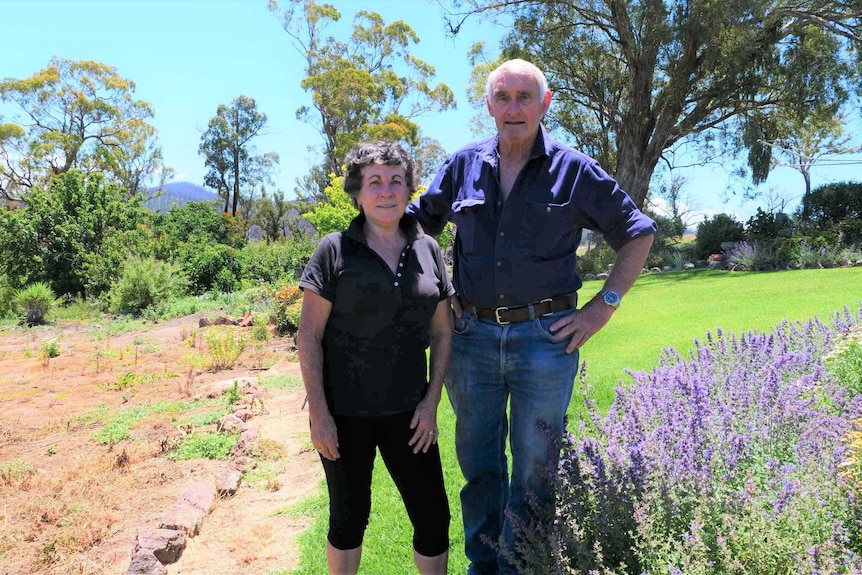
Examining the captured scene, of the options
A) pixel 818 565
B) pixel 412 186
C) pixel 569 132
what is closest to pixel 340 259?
pixel 412 186

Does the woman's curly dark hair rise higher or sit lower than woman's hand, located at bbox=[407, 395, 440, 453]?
A: higher

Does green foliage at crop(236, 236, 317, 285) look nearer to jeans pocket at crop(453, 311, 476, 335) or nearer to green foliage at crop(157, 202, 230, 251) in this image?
green foliage at crop(157, 202, 230, 251)

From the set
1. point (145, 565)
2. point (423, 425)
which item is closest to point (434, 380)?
point (423, 425)

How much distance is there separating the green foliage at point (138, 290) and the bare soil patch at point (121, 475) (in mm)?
6787

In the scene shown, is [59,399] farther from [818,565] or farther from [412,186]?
[818,565]

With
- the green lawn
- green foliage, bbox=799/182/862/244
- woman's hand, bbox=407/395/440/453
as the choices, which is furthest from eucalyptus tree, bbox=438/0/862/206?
woman's hand, bbox=407/395/440/453

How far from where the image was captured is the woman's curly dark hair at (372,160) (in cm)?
239

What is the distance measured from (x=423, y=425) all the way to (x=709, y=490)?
1.14 metres

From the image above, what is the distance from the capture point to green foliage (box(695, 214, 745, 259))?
1842cm

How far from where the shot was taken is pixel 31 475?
4.51 meters

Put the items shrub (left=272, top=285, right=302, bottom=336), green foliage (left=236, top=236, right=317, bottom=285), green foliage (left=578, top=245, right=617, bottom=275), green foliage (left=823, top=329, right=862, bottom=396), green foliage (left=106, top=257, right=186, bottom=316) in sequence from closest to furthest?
green foliage (left=823, top=329, right=862, bottom=396) < shrub (left=272, top=285, right=302, bottom=336) < green foliage (left=106, top=257, right=186, bottom=316) < green foliage (left=578, top=245, right=617, bottom=275) < green foliage (left=236, top=236, right=317, bottom=285)

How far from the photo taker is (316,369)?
2.34 m

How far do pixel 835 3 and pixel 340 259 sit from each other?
19202mm

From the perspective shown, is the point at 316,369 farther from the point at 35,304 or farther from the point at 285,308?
the point at 35,304
